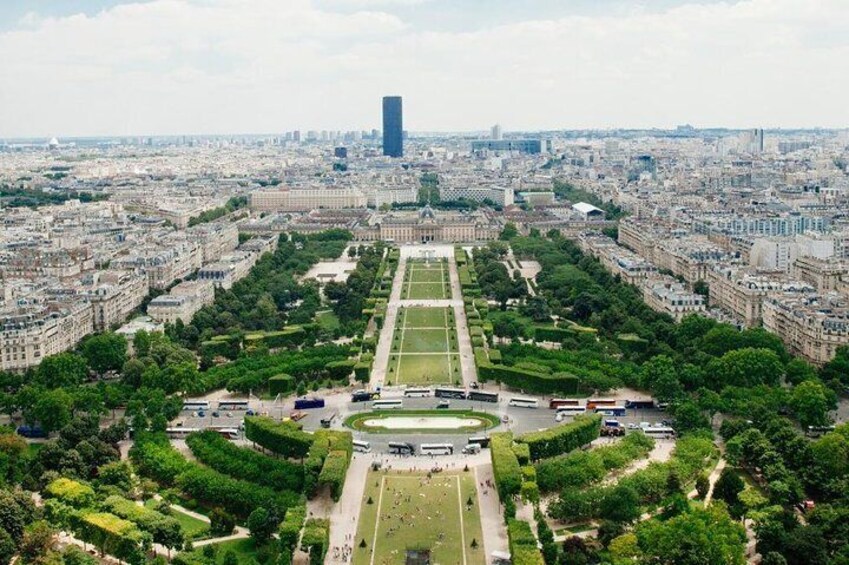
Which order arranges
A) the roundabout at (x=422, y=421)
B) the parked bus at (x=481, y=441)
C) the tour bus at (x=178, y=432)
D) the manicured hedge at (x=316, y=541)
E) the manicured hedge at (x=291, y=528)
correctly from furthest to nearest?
the roundabout at (x=422, y=421) → the tour bus at (x=178, y=432) → the parked bus at (x=481, y=441) → the manicured hedge at (x=291, y=528) → the manicured hedge at (x=316, y=541)

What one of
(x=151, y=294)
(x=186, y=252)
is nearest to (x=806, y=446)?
(x=151, y=294)

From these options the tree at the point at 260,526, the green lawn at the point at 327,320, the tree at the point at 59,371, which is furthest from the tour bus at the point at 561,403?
the tree at the point at 59,371

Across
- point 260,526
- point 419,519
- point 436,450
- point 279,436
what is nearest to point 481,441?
point 436,450

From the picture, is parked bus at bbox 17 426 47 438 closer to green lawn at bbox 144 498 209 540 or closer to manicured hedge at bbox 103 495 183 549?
green lawn at bbox 144 498 209 540

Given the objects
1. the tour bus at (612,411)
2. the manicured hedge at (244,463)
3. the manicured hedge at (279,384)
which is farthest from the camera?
the manicured hedge at (279,384)

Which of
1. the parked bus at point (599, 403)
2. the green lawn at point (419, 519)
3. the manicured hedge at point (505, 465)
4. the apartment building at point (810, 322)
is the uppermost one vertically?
the apartment building at point (810, 322)

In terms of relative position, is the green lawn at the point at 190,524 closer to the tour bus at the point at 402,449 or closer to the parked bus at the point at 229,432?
the parked bus at the point at 229,432
